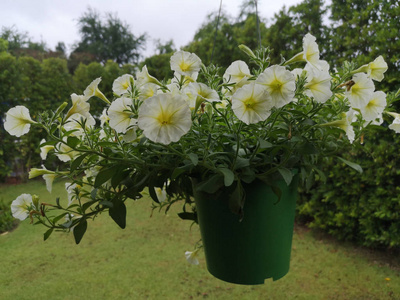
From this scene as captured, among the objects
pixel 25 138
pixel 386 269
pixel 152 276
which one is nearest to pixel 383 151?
pixel 386 269

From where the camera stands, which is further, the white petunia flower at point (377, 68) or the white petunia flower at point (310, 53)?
the white petunia flower at point (377, 68)

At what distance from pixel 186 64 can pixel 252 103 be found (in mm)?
218

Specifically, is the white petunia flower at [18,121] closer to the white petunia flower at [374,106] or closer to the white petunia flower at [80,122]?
the white petunia flower at [80,122]

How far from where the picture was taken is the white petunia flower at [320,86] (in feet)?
2.16

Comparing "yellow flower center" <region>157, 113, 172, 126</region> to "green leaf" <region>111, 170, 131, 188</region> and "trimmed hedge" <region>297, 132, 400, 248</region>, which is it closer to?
"green leaf" <region>111, 170, 131, 188</region>

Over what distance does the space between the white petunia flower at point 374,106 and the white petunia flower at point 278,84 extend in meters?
0.26

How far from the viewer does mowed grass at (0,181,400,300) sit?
7.29 ft

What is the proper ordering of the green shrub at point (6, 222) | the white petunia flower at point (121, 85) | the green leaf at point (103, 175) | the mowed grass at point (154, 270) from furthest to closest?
1. the green shrub at point (6, 222)
2. the mowed grass at point (154, 270)
3. the white petunia flower at point (121, 85)
4. the green leaf at point (103, 175)

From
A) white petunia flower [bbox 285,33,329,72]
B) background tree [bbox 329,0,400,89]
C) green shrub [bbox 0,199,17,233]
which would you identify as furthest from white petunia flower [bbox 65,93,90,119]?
green shrub [bbox 0,199,17,233]

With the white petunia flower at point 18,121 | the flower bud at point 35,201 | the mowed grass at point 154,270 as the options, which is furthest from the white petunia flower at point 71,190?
the mowed grass at point 154,270

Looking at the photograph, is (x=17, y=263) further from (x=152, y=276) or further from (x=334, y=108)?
(x=334, y=108)

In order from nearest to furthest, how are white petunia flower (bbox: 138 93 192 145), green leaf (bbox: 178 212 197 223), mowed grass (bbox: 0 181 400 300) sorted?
white petunia flower (bbox: 138 93 192 145)
green leaf (bbox: 178 212 197 223)
mowed grass (bbox: 0 181 400 300)

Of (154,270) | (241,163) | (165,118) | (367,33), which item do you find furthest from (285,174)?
(367,33)

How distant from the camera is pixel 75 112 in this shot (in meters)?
0.71
